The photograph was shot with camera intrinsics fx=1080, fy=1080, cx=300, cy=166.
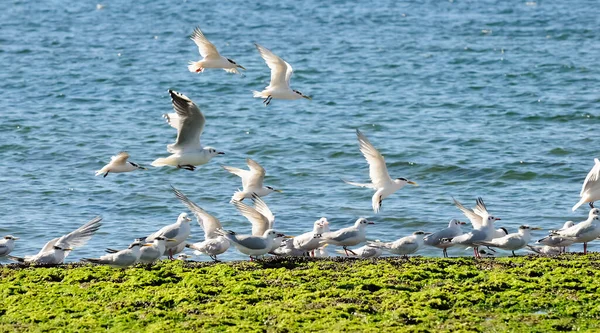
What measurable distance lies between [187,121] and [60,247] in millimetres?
2325

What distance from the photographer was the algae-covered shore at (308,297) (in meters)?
9.65

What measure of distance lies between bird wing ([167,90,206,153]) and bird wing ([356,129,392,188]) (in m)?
2.15

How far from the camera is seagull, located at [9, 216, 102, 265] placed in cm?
1248

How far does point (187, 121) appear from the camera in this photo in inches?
543

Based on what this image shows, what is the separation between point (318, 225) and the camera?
14.1 meters

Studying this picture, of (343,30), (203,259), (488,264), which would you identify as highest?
(488,264)

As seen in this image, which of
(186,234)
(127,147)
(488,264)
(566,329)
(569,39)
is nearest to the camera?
(566,329)

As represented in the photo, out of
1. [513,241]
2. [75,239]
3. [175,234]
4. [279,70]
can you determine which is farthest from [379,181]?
[75,239]

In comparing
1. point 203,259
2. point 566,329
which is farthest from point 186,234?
point 566,329

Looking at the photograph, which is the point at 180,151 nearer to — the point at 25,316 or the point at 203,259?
the point at 203,259

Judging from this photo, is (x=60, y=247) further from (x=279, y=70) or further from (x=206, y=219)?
(x=279, y=70)

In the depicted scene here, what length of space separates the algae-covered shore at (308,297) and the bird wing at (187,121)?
2311 mm

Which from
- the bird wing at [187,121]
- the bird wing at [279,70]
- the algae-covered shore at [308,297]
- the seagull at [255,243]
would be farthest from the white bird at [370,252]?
the bird wing at [279,70]

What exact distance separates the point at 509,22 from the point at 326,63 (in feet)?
35.1
